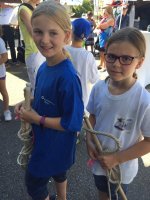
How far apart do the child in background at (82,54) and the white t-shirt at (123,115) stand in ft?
4.41

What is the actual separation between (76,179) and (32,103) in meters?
1.21

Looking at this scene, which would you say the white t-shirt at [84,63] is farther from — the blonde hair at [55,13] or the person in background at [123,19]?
the person in background at [123,19]

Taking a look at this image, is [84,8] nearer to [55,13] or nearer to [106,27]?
[106,27]

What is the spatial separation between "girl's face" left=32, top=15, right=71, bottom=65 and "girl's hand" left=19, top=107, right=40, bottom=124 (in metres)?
0.32

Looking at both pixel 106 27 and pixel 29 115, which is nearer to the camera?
pixel 29 115

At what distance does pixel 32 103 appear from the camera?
69.9 inches

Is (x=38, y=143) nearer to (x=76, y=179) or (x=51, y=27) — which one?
(x=51, y=27)

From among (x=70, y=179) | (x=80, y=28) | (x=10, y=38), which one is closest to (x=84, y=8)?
(x=10, y=38)

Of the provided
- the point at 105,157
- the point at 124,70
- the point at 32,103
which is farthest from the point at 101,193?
the point at 124,70

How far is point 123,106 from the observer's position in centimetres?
147

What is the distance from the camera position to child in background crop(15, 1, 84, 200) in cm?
152

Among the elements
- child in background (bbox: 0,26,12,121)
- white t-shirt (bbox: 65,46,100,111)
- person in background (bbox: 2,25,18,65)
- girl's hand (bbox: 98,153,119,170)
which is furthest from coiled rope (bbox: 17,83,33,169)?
person in background (bbox: 2,25,18,65)

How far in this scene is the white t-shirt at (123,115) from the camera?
1.44 m

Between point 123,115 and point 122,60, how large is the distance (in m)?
0.29
